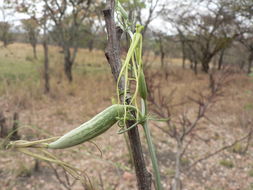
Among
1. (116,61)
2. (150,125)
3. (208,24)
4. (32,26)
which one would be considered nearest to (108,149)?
(150,125)

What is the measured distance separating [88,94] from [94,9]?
469 centimetres

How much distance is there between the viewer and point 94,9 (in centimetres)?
916

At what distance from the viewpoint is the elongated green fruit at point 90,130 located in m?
0.38

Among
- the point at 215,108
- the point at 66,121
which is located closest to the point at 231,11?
the point at 215,108

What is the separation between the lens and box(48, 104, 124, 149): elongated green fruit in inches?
15.0

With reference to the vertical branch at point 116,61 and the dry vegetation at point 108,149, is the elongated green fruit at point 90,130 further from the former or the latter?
the dry vegetation at point 108,149

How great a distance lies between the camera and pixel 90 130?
390 millimetres

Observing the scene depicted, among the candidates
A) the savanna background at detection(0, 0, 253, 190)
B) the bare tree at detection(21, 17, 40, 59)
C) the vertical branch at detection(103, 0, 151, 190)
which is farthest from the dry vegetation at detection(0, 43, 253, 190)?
the bare tree at detection(21, 17, 40, 59)

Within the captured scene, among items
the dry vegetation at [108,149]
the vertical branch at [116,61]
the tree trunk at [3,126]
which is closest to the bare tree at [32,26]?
the dry vegetation at [108,149]

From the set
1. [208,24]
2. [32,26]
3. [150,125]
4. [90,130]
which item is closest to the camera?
[90,130]

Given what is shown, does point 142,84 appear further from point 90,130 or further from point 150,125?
point 150,125

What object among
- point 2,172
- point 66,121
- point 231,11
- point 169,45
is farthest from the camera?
point 169,45

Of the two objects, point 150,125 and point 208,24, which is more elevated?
point 208,24

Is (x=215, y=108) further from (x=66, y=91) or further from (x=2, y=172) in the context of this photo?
(x=2, y=172)
